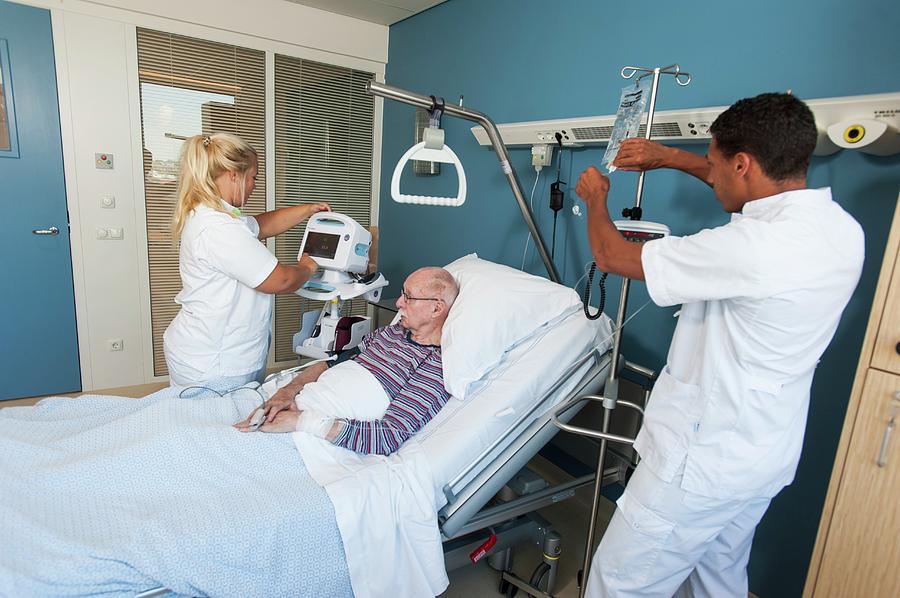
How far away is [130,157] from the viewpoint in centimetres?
312

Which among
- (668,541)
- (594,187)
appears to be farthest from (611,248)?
(668,541)

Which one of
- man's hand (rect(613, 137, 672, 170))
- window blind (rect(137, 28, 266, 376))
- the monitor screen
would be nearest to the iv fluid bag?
man's hand (rect(613, 137, 672, 170))

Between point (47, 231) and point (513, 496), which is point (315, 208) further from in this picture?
point (47, 231)

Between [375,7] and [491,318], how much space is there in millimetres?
2537

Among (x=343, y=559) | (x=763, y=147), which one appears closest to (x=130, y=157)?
(x=343, y=559)

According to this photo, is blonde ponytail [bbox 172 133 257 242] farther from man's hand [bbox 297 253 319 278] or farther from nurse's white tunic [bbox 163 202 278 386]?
man's hand [bbox 297 253 319 278]

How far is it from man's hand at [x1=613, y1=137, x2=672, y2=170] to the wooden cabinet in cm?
53

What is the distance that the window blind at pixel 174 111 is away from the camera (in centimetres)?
315

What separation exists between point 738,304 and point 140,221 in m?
3.27

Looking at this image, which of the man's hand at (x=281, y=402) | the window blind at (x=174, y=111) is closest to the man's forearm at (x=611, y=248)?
the man's hand at (x=281, y=402)

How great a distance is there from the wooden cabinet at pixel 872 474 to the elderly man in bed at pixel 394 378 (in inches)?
41.8

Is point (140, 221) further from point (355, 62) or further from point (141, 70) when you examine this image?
point (355, 62)

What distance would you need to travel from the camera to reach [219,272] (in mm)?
1917

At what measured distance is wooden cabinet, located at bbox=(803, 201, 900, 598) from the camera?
1117mm
